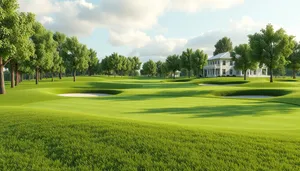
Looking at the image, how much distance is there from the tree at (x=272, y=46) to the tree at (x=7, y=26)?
44.5 meters

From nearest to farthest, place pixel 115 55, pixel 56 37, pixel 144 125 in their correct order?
pixel 144 125, pixel 56 37, pixel 115 55

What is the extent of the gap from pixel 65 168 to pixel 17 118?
266 inches

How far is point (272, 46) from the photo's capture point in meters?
50.3

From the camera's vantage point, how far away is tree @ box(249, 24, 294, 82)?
49375 mm

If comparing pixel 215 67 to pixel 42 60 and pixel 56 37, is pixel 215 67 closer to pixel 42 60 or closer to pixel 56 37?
pixel 56 37

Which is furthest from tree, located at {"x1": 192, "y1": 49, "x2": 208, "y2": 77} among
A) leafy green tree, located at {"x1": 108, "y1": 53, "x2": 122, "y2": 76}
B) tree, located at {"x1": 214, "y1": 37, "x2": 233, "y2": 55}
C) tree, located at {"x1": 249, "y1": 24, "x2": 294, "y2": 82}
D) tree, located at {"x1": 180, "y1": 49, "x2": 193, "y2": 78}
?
tree, located at {"x1": 214, "y1": 37, "x2": 233, "y2": 55}

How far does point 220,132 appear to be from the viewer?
8648 mm

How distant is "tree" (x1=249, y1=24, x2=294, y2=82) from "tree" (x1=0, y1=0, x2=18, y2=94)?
44.5 meters

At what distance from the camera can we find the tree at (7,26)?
26.2 m

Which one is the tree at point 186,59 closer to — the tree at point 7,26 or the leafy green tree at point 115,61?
the leafy green tree at point 115,61

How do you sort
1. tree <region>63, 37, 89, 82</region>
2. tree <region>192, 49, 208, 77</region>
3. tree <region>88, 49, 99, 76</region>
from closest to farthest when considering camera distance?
1. tree <region>63, 37, 89, 82</region>
2. tree <region>192, 49, 208, 77</region>
3. tree <region>88, 49, 99, 76</region>

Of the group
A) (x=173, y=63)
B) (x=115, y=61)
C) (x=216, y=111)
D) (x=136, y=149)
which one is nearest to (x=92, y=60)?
(x=115, y=61)

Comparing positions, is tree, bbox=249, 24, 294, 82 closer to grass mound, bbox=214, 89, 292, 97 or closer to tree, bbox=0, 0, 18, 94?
grass mound, bbox=214, 89, 292, 97

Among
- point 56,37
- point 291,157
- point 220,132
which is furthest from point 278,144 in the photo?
point 56,37
